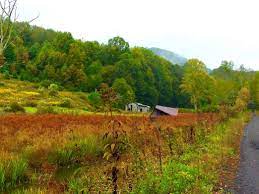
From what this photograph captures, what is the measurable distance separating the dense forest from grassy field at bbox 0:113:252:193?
209 ft

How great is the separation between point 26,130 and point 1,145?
477 centimetres

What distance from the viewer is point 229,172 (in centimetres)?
1502

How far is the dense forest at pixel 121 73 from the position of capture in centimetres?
9775

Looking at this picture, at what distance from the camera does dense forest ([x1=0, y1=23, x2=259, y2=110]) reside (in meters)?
97.8

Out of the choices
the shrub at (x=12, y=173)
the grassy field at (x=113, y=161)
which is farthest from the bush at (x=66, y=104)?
the shrub at (x=12, y=173)

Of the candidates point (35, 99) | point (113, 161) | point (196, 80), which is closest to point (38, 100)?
point (35, 99)

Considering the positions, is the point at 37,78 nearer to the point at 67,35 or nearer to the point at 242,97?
the point at 67,35

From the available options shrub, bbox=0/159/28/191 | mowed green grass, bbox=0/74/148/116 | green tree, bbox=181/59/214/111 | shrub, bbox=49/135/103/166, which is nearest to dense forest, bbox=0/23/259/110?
green tree, bbox=181/59/214/111

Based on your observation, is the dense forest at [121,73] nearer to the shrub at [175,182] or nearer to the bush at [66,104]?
the bush at [66,104]

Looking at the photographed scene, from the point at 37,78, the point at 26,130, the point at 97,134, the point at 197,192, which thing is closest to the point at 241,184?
the point at 197,192

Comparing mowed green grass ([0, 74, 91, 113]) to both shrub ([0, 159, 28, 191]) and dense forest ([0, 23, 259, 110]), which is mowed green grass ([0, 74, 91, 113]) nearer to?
dense forest ([0, 23, 259, 110])

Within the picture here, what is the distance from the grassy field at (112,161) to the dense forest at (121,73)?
6365 cm

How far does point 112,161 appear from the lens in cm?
925

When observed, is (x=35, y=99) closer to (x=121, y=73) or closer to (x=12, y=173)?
(x=121, y=73)
